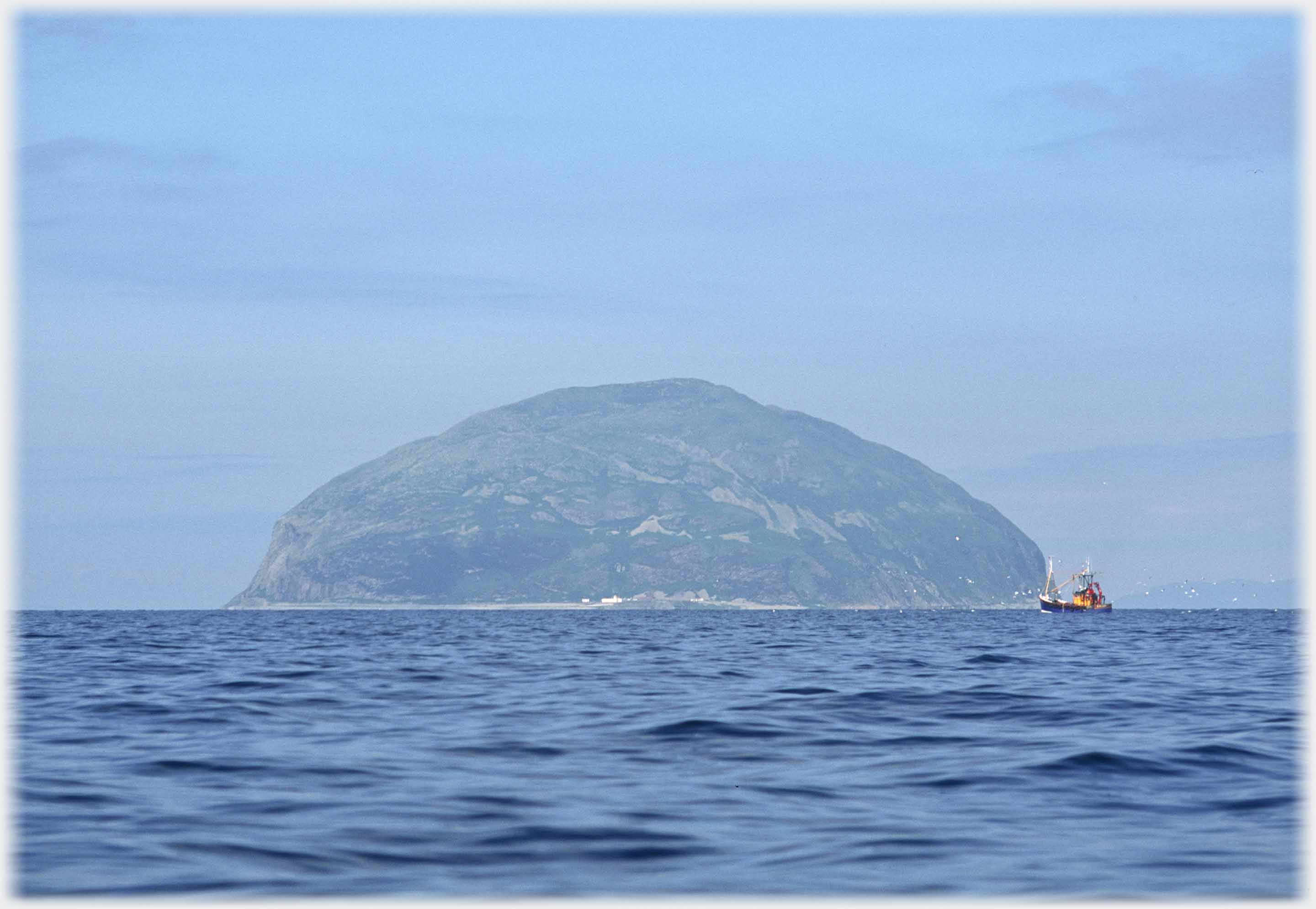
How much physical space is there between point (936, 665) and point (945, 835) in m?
31.8

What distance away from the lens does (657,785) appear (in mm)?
18234

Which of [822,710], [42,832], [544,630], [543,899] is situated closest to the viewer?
[543,899]

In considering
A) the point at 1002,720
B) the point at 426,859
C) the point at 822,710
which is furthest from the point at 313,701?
the point at 426,859

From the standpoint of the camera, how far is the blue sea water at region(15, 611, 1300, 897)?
1306 centimetres

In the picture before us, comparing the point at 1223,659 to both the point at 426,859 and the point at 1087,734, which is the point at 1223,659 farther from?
the point at 426,859

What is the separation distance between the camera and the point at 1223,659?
2034 inches

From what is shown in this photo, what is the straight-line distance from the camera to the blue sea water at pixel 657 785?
1306 centimetres

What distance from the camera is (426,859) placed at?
44.3 ft

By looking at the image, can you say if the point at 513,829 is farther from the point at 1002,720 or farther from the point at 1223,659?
the point at 1223,659

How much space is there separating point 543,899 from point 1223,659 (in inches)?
1818

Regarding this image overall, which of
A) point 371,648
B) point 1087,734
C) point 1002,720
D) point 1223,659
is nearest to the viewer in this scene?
point 1087,734

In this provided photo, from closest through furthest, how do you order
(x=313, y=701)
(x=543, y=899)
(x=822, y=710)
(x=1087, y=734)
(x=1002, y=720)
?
(x=543, y=899) → (x=1087, y=734) → (x=1002, y=720) → (x=822, y=710) → (x=313, y=701)

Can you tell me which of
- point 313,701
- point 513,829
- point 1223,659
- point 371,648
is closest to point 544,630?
point 371,648

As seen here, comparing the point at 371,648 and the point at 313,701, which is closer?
the point at 313,701
